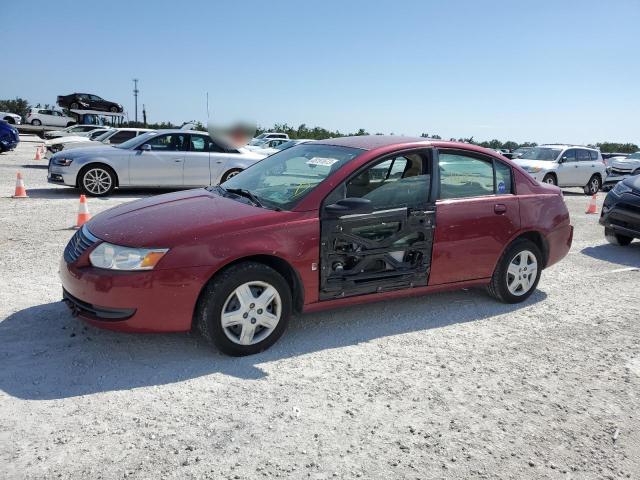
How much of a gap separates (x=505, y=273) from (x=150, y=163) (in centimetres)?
878

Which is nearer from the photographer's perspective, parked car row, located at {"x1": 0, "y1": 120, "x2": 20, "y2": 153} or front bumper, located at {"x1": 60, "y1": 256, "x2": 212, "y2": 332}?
front bumper, located at {"x1": 60, "y1": 256, "x2": 212, "y2": 332}

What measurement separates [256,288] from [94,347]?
4.11ft

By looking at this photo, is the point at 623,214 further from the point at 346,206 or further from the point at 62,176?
the point at 62,176

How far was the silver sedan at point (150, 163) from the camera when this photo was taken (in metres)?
11.5

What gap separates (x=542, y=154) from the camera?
18.1m

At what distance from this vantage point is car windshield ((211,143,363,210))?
427cm

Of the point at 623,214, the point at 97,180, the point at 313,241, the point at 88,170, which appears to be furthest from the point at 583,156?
the point at 313,241

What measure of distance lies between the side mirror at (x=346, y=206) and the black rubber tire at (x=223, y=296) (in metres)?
0.63

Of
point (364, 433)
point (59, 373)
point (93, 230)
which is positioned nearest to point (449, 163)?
point (364, 433)

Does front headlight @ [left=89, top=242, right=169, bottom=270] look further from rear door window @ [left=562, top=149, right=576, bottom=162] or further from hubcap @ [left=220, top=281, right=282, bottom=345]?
rear door window @ [left=562, top=149, right=576, bottom=162]

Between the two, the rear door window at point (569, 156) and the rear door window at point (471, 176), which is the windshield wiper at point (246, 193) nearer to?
the rear door window at point (471, 176)

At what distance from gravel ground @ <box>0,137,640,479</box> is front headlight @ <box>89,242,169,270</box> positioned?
0.67 metres

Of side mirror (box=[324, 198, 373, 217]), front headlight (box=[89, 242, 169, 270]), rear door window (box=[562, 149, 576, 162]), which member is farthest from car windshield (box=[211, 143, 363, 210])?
rear door window (box=[562, 149, 576, 162])

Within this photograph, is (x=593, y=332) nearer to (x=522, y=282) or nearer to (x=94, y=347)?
(x=522, y=282)
